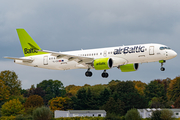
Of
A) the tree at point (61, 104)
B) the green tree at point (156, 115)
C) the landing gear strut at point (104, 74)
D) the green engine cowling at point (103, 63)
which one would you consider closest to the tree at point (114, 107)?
the tree at point (61, 104)

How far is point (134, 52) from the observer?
2210 inches

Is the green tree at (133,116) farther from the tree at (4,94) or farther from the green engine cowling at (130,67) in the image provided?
the tree at (4,94)

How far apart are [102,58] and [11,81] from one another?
9231cm

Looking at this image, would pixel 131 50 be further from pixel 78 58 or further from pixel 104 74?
pixel 78 58

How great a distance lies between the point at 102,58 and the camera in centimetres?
5756

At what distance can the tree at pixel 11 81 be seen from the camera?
142m

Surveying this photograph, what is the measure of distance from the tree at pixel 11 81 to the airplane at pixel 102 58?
2990 inches

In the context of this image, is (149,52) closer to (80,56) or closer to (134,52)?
(134,52)

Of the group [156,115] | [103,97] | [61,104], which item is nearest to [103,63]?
[156,115]

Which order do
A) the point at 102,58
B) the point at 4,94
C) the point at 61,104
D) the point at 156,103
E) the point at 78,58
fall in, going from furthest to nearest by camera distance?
1. the point at 156,103
2. the point at 4,94
3. the point at 61,104
4. the point at 78,58
5. the point at 102,58

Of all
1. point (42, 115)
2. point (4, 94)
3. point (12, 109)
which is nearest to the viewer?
point (42, 115)

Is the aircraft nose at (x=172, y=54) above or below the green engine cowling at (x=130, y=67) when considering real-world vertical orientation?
above

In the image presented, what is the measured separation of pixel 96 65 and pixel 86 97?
74604 mm

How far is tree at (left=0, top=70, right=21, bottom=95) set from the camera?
142 meters
